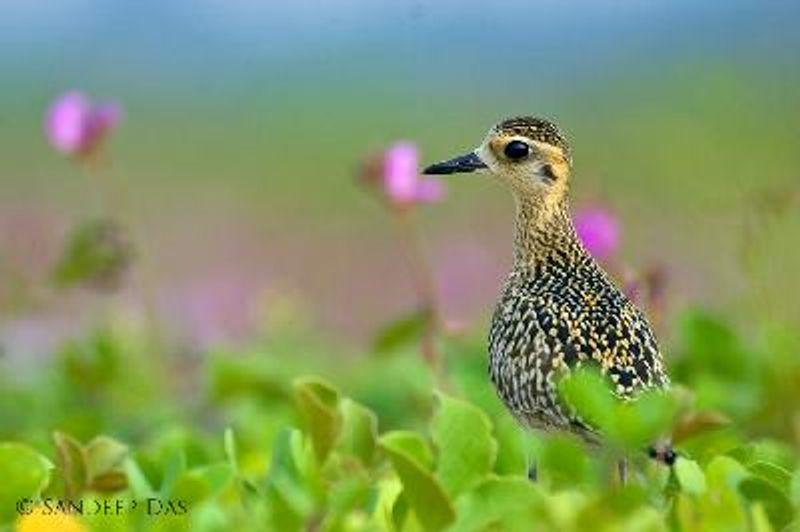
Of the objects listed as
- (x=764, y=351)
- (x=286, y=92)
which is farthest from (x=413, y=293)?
(x=286, y=92)

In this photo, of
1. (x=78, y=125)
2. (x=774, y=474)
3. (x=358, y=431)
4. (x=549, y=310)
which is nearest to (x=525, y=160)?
(x=549, y=310)

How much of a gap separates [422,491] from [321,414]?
0.56 m

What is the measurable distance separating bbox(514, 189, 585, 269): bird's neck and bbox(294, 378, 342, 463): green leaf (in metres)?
1.32

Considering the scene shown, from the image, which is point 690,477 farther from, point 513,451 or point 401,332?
point 401,332

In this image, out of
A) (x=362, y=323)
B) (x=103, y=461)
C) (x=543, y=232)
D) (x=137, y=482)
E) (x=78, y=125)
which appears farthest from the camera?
(x=362, y=323)

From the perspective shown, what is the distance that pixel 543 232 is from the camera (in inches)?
247

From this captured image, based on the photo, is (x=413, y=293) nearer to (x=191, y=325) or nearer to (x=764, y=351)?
(x=191, y=325)

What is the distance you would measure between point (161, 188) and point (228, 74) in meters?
19.8

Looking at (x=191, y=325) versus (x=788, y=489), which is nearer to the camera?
(x=788, y=489)

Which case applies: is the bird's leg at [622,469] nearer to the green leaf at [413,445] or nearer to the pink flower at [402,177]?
the green leaf at [413,445]

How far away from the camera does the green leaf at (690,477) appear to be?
457cm

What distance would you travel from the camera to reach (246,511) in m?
4.83

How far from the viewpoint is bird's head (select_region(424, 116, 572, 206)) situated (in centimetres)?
629

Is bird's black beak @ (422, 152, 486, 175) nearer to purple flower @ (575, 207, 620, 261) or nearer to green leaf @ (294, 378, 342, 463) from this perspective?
purple flower @ (575, 207, 620, 261)
